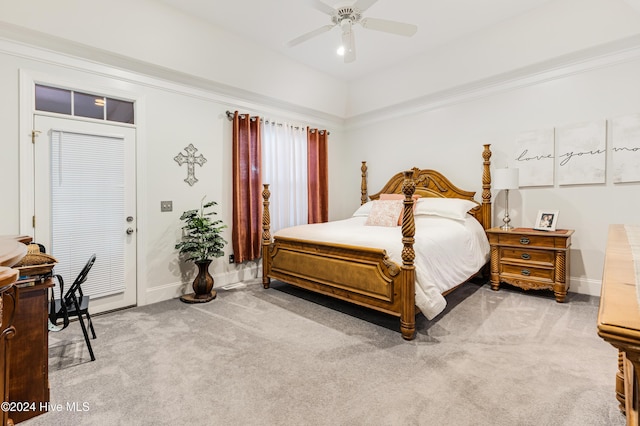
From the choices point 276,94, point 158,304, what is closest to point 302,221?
point 276,94

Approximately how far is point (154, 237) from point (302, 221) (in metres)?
2.30

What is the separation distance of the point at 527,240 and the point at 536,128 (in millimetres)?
1441

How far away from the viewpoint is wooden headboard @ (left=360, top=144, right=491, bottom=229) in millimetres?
4133

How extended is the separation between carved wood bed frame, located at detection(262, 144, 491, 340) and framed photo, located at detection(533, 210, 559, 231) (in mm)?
564

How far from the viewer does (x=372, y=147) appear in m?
5.59

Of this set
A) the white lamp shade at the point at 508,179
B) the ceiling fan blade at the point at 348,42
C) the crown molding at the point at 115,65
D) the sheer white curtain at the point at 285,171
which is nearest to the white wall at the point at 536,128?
the white lamp shade at the point at 508,179

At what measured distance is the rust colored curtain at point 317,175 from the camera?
528 cm

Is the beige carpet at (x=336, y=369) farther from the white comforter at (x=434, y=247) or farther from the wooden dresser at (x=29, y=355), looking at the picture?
the white comforter at (x=434, y=247)

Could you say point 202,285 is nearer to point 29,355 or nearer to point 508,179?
point 29,355

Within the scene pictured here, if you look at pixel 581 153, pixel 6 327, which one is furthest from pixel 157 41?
pixel 581 153

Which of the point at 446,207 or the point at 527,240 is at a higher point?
the point at 446,207

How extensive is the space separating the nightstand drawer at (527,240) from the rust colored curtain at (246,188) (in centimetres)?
326

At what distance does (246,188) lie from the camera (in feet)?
14.4

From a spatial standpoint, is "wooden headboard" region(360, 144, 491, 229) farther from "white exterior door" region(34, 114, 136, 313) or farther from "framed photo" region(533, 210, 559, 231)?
"white exterior door" region(34, 114, 136, 313)
